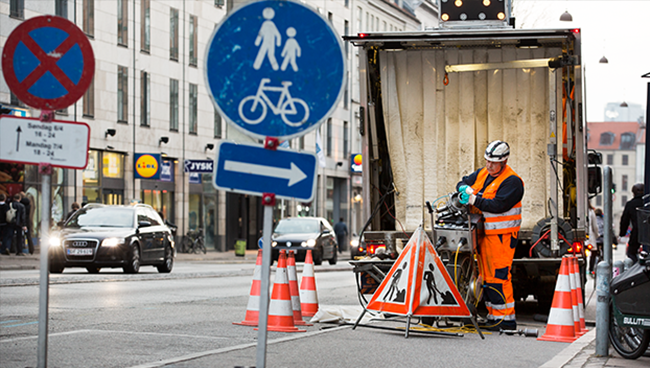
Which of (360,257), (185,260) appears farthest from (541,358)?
(185,260)

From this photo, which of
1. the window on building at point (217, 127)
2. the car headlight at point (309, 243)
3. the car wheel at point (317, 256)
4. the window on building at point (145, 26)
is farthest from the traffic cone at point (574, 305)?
the window on building at point (217, 127)

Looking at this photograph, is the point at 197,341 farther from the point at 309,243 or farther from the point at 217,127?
the point at 217,127

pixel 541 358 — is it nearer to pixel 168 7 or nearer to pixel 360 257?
pixel 360 257

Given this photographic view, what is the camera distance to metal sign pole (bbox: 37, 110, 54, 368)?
6.54 metres

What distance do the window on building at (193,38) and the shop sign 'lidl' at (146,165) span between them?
22.1 ft

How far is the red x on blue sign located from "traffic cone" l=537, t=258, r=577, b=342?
5.55 m

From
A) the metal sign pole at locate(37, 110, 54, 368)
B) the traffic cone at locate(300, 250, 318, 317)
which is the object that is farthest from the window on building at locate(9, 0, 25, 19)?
the metal sign pole at locate(37, 110, 54, 368)

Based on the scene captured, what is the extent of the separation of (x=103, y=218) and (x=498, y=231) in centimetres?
1403

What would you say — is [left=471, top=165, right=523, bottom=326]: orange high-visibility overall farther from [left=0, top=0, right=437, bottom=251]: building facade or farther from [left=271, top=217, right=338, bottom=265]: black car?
[left=0, top=0, right=437, bottom=251]: building facade

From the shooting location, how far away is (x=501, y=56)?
1323cm

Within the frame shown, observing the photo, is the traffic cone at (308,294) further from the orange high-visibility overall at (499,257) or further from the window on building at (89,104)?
the window on building at (89,104)

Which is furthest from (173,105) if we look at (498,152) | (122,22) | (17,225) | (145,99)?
(498,152)

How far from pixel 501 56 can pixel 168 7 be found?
31178 millimetres

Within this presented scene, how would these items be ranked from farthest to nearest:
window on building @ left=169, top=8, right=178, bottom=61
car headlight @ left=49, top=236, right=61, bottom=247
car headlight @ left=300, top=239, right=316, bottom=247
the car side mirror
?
window on building @ left=169, top=8, right=178, bottom=61
car headlight @ left=300, top=239, right=316, bottom=247
car headlight @ left=49, top=236, right=61, bottom=247
the car side mirror
